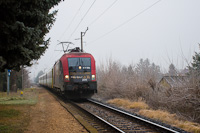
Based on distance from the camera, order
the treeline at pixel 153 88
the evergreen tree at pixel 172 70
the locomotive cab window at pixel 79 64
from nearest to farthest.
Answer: the treeline at pixel 153 88 < the evergreen tree at pixel 172 70 < the locomotive cab window at pixel 79 64

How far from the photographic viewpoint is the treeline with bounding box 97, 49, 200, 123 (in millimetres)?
8156

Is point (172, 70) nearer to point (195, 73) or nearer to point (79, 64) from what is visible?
point (195, 73)

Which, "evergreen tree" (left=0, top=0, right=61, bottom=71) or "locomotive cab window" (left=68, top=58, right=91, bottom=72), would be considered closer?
"evergreen tree" (left=0, top=0, right=61, bottom=71)

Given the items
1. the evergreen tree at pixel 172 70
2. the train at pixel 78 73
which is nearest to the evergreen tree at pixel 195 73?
the evergreen tree at pixel 172 70

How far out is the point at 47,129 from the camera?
6.50 meters

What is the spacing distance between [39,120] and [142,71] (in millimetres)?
8224

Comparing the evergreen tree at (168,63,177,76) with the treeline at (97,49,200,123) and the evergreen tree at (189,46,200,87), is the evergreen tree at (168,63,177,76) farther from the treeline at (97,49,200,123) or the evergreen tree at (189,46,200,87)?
the evergreen tree at (189,46,200,87)

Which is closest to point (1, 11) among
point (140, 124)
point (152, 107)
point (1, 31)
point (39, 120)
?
point (1, 31)

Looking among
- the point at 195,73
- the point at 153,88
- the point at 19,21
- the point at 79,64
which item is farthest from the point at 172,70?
the point at 19,21

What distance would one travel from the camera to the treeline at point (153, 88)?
26.8ft

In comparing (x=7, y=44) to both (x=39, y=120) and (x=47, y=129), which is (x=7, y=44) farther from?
(x=39, y=120)

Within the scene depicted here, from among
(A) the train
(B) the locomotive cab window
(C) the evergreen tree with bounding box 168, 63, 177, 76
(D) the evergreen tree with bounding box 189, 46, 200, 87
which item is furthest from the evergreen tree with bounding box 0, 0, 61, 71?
(B) the locomotive cab window

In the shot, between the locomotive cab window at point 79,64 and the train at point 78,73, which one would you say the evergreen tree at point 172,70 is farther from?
the locomotive cab window at point 79,64

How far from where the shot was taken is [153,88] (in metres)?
12.5
